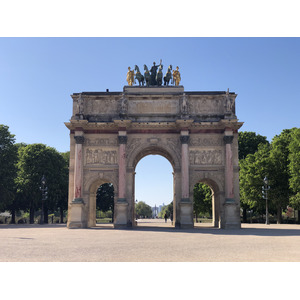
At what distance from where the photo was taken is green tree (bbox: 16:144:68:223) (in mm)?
53688

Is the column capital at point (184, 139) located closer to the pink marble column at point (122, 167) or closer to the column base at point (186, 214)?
the pink marble column at point (122, 167)

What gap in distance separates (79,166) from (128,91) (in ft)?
31.7

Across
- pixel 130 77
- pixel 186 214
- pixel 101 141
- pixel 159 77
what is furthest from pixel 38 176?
pixel 186 214

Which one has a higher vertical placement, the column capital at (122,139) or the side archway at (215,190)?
the column capital at (122,139)

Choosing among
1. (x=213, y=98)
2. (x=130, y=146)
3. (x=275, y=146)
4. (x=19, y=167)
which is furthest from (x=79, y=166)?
(x=275, y=146)

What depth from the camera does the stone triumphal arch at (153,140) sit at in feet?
121

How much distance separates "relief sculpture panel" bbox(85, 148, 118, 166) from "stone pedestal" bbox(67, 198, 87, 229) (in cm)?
428

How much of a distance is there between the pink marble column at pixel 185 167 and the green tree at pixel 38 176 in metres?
25.5

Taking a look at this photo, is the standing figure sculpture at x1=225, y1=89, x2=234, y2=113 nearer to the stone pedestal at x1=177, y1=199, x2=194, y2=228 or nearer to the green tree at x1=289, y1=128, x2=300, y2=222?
the stone pedestal at x1=177, y1=199, x2=194, y2=228

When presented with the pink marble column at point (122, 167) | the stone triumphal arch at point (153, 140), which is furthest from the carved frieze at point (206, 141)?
the pink marble column at point (122, 167)

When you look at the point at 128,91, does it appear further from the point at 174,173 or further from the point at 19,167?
the point at 19,167

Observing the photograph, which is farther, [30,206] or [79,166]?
[30,206]

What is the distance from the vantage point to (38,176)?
54156mm

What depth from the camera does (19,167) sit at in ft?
181
